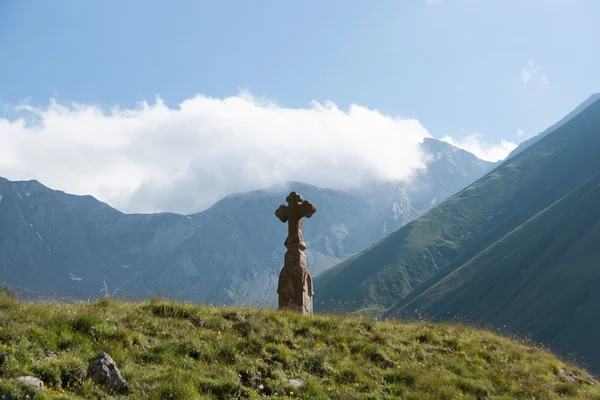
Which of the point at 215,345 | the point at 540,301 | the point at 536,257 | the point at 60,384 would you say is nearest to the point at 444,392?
the point at 215,345

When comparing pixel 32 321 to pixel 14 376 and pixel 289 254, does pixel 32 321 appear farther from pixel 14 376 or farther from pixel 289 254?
pixel 289 254

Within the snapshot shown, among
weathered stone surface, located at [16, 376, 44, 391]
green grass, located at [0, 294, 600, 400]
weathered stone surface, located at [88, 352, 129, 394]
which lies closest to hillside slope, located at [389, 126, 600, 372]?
green grass, located at [0, 294, 600, 400]

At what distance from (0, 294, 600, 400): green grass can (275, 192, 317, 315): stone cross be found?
9.74 ft

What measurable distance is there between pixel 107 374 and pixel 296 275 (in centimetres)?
933

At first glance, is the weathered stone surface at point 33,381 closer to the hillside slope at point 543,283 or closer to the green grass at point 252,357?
the green grass at point 252,357

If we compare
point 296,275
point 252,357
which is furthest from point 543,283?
point 252,357

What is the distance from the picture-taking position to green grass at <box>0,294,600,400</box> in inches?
352

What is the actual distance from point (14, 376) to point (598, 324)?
451 feet

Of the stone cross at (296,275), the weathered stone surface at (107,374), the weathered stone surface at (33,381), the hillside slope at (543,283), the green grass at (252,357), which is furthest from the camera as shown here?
the hillside slope at (543,283)

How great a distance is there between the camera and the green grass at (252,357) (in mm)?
8930

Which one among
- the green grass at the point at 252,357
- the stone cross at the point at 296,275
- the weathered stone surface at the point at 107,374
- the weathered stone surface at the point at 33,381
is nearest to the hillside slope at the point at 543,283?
the stone cross at the point at 296,275

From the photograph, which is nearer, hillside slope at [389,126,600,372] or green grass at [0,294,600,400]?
green grass at [0,294,600,400]

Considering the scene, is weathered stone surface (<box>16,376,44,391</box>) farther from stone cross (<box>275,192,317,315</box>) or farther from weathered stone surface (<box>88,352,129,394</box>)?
stone cross (<box>275,192,317,315</box>)

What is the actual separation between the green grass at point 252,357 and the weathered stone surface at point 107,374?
147 mm
